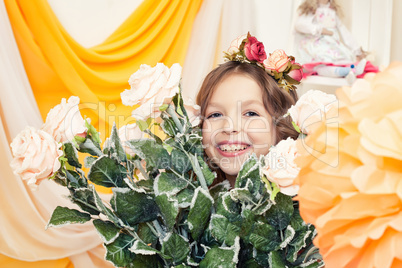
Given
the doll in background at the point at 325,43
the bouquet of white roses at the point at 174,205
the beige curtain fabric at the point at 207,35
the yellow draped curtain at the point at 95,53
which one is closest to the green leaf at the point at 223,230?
the bouquet of white roses at the point at 174,205

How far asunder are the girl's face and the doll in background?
1.32 metres

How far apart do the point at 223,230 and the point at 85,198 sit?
7.1 inches

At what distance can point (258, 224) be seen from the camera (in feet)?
1.60

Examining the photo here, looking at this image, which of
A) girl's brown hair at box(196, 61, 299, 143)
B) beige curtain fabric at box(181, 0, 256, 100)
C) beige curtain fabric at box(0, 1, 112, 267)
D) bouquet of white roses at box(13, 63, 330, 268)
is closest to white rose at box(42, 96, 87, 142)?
bouquet of white roses at box(13, 63, 330, 268)

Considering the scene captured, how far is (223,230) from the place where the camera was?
508 mm

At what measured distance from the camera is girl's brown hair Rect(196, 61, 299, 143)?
81 centimetres

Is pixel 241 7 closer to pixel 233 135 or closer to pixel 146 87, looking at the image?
pixel 233 135

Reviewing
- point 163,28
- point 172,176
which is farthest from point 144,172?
point 163,28

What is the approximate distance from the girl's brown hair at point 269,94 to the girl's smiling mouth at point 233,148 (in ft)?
0.29

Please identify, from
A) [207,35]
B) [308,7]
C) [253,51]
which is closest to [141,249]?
[253,51]

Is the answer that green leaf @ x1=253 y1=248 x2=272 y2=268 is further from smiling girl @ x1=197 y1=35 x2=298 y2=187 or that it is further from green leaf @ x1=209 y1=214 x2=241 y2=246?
smiling girl @ x1=197 y1=35 x2=298 y2=187

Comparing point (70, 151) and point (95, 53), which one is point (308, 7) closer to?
point (95, 53)

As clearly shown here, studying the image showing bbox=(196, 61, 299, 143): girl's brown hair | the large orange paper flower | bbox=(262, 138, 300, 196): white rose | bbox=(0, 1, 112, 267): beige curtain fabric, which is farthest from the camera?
bbox=(0, 1, 112, 267): beige curtain fabric

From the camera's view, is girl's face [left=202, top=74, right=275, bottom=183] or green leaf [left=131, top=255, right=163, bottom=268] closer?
green leaf [left=131, top=255, right=163, bottom=268]
